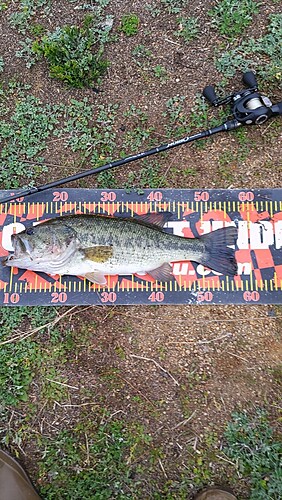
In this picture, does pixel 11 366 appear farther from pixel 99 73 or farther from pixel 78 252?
pixel 99 73

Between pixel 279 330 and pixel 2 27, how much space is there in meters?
5.00

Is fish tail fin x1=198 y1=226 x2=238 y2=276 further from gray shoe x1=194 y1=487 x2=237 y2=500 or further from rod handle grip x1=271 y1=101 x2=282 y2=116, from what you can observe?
gray shoe x1=194 y1=487 x2=237 y2=500

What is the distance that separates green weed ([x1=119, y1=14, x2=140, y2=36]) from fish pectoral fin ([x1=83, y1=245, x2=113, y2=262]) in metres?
2.73

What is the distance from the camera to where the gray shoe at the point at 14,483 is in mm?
4727

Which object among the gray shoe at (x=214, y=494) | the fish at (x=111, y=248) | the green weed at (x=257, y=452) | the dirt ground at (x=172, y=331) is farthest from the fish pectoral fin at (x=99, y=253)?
the gray shoe at (x=214, y=494)

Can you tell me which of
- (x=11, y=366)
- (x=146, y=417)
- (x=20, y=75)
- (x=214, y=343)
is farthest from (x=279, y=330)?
(x=20, y=75)

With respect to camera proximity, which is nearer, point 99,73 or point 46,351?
point 46,351

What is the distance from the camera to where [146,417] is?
4965 millimetres

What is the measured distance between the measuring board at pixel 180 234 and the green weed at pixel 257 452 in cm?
131

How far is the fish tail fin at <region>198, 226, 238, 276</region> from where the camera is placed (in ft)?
16.5

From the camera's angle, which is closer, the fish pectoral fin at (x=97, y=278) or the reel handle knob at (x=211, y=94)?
the fish pectoral fin at (x=97, y=278)

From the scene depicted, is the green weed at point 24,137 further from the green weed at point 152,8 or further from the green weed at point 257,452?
the green weed at point 257,452

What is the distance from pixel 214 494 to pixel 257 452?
623 mm

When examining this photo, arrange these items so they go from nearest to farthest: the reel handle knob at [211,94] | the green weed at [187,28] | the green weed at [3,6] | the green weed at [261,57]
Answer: the reel handle knob at [211,94] → the green weed at [261,57] → the green weed at [187,28] → the green weed at [3,6]
